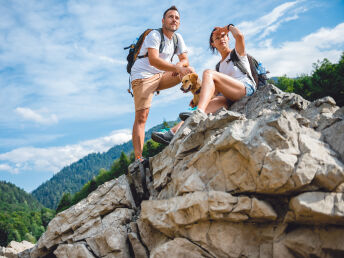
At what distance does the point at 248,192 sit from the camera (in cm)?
441

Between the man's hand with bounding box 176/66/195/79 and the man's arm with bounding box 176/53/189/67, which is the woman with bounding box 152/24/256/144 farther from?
the man's arm with bounding box 176/53/189/67

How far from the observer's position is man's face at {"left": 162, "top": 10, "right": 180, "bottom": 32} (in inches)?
267

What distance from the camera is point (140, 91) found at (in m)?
6.87

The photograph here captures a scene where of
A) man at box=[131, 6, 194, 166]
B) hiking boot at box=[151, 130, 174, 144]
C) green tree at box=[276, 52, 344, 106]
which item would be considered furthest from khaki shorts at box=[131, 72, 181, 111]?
green tree at box=[276, 52, 344, 106]

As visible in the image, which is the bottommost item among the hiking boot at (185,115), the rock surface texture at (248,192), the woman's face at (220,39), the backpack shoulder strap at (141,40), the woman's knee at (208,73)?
the rock surface texture at (248,192)

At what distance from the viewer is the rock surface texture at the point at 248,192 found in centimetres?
387

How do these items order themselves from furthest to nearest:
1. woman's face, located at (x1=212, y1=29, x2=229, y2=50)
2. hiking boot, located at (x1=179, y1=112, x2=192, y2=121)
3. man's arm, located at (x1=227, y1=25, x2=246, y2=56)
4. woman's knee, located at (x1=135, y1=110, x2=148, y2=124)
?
1. woman's face, located at (x1=212, y1=29, x2=229, y2=50)
2. woman's knee, located at (x1=135, y1=110, x2=148, y2=124)
3. man's arm, located at (x1=227, y1=25, x2=246, y2=56)
4. hiking boot, located at (x1=179, y1=112, x2=192, y2=121)

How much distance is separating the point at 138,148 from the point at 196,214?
2.82 meters

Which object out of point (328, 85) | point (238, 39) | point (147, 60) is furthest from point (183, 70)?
point (328, 85)

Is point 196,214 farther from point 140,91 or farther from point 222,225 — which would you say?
point 140,91

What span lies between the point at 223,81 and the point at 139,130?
7.84 ft

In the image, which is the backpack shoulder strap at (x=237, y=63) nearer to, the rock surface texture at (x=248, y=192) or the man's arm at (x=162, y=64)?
the rock surface texture at (x=248, y=192)

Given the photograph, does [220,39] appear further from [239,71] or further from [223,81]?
[223,81]

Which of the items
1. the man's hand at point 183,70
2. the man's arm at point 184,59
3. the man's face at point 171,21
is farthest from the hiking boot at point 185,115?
the man's face at point 171,21
